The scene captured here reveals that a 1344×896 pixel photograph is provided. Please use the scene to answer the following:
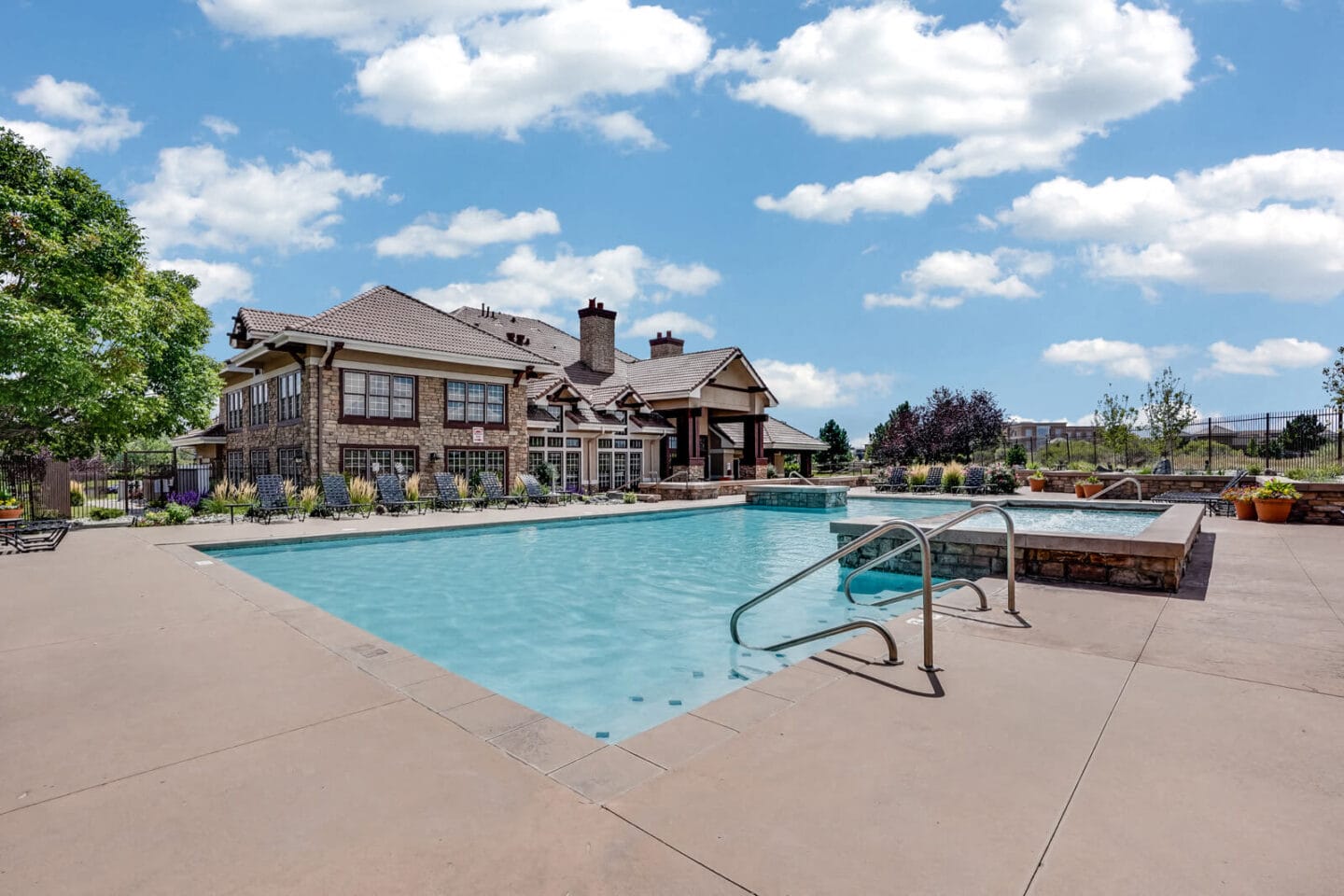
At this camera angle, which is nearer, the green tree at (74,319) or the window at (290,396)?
the green tree at (74,319)

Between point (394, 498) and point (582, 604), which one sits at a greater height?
point (394, 498)

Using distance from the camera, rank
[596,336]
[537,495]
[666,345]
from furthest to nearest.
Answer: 1. [666,345]
2. [596,336]
3. [537,495]

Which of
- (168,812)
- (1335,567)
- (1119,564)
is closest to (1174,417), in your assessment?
(1335,567)

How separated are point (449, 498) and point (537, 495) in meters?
2.75

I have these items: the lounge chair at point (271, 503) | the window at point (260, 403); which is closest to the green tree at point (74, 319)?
the window at point (260, 403)

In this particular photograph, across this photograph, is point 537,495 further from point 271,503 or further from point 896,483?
point 896,483

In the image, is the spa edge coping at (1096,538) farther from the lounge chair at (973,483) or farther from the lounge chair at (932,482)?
A: the lounge chair at (932,482)

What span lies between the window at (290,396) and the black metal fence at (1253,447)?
2699cm

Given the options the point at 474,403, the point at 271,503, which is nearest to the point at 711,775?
the point at 271,503

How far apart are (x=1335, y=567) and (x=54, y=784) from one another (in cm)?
1099

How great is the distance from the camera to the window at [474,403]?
20.8 meters

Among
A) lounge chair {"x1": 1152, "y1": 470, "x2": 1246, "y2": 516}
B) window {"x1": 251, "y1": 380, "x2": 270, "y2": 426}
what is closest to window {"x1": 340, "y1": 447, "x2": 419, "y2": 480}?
window {"x1": 251, "y1": 380, "x2": 270, "y2": 426}

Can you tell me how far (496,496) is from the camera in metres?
19.0

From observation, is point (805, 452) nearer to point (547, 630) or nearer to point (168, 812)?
point (547, 630)
